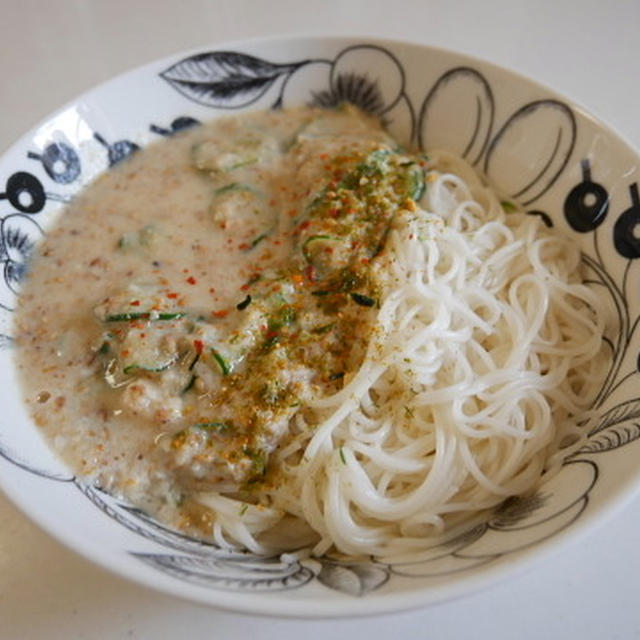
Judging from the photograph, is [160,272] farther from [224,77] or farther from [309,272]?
[224,77]

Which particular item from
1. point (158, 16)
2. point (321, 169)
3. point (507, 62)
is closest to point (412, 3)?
point (507, 62)

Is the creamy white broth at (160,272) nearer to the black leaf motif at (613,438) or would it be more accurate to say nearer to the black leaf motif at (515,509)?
the black leaf motif at (515,509)

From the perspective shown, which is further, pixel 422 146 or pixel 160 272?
pixel 422 146

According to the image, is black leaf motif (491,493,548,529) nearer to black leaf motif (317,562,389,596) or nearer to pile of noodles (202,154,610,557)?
pile of noodles (202,154,610,557)

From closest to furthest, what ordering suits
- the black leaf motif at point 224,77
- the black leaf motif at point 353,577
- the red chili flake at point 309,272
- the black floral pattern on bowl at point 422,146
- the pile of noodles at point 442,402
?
the black leaf motif at point 353,577 → the black floral pattern on bowl at point 422,146 → the pile of noodles at point 442,402 → the red chili flake at point 309,272 → the black leaf motif at point 224,77

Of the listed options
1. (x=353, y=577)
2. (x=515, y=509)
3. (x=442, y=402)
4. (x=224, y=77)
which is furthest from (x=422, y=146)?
(x=353, y=577)

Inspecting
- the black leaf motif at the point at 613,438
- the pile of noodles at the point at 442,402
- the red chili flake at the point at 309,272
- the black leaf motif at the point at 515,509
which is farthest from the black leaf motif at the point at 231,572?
the red chili flake at the point at 309,272

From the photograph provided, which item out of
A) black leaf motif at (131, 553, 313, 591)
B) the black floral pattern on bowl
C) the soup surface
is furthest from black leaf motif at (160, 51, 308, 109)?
black leaf motif at (131, 553, 313, 591)
